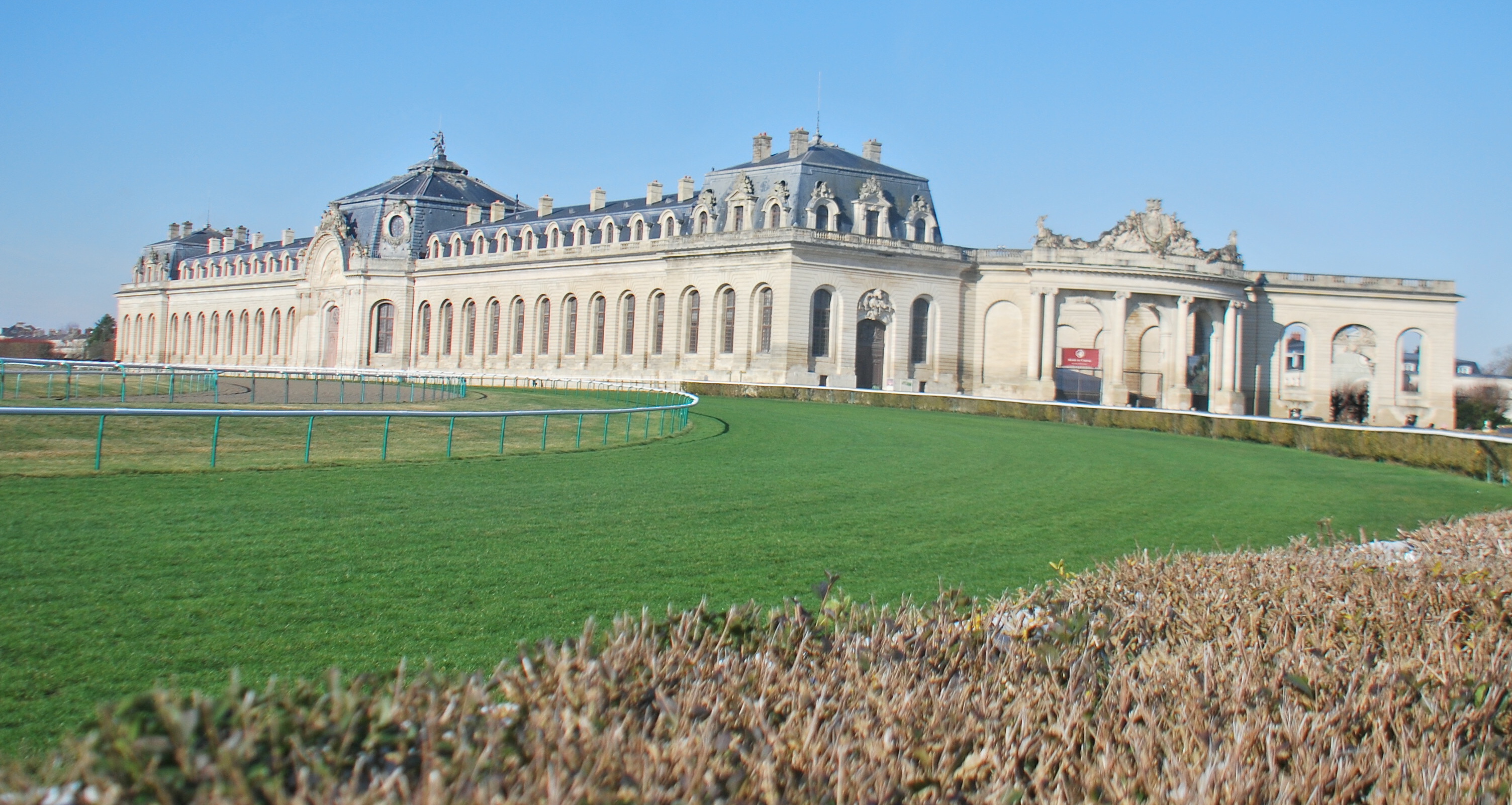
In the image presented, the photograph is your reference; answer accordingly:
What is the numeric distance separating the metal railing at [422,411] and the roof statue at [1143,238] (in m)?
22.2

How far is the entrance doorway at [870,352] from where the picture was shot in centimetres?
5600

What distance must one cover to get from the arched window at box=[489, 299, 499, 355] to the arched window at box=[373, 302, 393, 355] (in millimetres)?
8706

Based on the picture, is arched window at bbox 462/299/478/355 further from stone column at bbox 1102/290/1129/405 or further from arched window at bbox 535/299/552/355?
stone column at bbox 1102/290/1129/405

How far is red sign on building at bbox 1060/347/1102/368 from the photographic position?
5869 cm

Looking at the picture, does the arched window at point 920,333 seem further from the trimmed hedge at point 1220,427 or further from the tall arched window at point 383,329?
the tall arched window at point 383,329

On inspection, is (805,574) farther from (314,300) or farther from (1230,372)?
(314,300)

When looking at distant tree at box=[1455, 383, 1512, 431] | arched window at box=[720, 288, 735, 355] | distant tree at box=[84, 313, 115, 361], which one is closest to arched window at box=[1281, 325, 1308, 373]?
distant tree at box=[1455, 383, 1512, 431]

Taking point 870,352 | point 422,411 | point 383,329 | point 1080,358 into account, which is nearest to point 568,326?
point 383,329

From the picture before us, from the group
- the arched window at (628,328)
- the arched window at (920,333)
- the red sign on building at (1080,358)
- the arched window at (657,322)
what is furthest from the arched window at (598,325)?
the red sign on building at (1080,358)

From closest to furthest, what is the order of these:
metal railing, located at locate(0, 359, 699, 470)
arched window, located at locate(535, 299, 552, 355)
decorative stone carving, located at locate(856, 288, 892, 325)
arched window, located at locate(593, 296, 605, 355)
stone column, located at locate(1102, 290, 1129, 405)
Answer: metal railing, located at locate(0, 359, 699, 470)
stone column, located at locate(1102, 290, 1129, 405)
decorative stone carving, located at locate(856, 288, 892, 325)
arched window, located at locate(593, 296, 605, 355)
arched window, located at locate(535, 299, 552, 355)

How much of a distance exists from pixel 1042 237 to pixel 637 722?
179ft

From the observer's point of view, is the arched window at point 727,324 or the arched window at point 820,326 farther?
the arched window at point 727,324

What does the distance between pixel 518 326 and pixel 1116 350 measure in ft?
120

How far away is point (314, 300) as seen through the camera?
75562 mm
